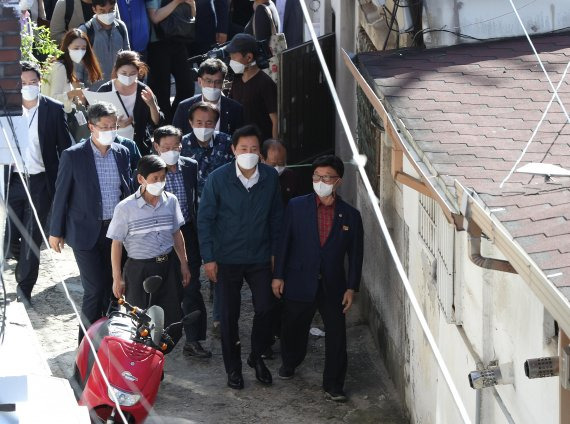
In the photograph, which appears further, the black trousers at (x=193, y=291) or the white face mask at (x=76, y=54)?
the white face mask at (x=76, y=54)

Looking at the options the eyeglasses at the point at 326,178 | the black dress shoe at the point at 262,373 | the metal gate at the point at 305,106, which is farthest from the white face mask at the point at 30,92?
the black dress shoe at the point at 262,373

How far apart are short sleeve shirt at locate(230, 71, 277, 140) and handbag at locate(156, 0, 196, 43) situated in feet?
6.46

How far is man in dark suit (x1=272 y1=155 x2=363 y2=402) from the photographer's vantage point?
977 centimetres

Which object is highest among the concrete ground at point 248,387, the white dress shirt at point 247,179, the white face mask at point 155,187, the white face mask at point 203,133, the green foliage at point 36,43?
the green foliage at point 36,43

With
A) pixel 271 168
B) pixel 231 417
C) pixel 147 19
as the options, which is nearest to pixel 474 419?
pixel 231 417

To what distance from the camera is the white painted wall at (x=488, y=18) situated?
9609 millimetres

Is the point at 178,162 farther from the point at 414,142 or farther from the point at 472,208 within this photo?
the point at 472,208

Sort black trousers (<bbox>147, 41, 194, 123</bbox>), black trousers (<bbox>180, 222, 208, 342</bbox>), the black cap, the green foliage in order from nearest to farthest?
black trousers (<bbox>180, 222, 208, 342</bbox>), the green foliage, the black cap, black trousers (<bbox>147, 41, 194, 123</bbox>)

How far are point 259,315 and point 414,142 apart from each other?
3030 millimetres

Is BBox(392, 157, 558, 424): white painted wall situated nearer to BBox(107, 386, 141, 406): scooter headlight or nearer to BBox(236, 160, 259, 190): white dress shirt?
BBox(236, 160, 259, 190): white dress shirt

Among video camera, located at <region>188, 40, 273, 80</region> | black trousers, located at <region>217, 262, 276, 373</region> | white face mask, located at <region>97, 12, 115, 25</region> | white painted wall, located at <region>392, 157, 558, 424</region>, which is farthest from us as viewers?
white face mask, located at <region>97, 12, 115, 25</region>

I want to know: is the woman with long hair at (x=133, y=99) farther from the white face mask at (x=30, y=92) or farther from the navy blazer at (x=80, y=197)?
the navy blazer at (x=80, y=197)

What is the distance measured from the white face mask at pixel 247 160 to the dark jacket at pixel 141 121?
220 cm

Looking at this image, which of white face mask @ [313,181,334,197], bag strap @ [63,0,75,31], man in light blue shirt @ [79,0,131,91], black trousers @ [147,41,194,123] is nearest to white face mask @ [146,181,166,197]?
white face mask @ [313,181,334,197]
